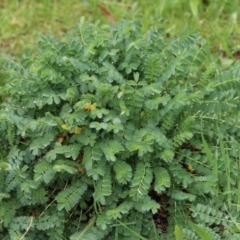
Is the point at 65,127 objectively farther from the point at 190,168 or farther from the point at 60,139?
the point at 190,168

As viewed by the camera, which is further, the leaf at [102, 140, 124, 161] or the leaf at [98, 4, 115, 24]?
the leaf at [98, 4, 115, 24]

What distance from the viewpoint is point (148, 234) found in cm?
249

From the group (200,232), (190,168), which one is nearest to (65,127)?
(190,168)

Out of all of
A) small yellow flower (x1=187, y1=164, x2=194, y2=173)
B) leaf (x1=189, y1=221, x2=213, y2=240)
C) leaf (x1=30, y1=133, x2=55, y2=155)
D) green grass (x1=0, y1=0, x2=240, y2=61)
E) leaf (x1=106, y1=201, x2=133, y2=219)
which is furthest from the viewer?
green grass (x1=0, y1=0, x2=240, y2=61)

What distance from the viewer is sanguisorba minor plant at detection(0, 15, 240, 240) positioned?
2426 millimetres

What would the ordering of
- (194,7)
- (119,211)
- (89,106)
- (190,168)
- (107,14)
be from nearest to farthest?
(119,211) → (89,106) → (190,168) → (194,7) → (107,14)

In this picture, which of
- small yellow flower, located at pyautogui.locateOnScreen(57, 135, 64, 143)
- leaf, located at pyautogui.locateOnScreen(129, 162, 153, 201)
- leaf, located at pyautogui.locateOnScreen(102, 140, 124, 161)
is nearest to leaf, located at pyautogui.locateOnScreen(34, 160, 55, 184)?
small yellow flower, located at pyautogui.locateOnScreen(57, 135, 64, 143)

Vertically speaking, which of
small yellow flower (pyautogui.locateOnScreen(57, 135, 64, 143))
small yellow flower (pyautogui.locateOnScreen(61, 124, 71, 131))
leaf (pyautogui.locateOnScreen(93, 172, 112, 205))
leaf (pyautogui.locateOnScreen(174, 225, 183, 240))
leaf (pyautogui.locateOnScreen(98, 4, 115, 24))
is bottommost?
leaf (pyautogui.locateOnScreen(174, 225, 183, 240))

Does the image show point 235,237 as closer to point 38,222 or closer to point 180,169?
point 180,169

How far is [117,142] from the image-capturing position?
243cm

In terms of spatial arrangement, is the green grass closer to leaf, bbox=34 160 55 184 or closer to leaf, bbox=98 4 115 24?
leaf, bbox=98 4 115 24

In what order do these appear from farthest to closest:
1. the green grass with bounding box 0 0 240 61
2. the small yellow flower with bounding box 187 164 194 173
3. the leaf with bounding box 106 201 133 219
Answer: the green grass with bounding box 0 0 240 61, the small yellow flower with bounding box 187 164 194 173, the leaf with bounding box 106 201 133 219

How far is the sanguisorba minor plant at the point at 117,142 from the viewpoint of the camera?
2.43 m

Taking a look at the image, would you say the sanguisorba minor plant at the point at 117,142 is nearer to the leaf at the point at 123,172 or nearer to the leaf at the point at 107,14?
the leaf at the point at 123,172
